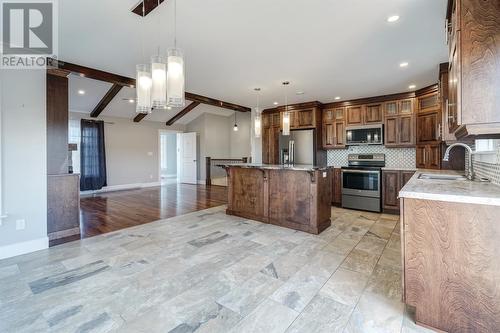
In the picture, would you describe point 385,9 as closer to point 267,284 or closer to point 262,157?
point 267,284

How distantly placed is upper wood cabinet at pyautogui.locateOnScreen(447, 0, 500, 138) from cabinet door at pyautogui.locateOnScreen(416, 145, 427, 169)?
3.75 metres

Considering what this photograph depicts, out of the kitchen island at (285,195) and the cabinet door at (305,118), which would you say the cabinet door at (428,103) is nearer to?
the cabinet door at (305,118)

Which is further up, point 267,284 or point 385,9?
point 385,9

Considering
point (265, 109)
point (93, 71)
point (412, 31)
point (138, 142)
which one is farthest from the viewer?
point (138, 142)

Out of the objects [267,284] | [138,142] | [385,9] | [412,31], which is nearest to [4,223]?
[267,284]

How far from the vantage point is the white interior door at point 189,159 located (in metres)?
9.30

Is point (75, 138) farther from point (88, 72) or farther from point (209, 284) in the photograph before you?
point (209, 284)

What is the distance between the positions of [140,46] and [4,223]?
2742 mm

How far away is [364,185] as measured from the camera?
5.09 m

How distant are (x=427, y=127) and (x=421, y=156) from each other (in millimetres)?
585

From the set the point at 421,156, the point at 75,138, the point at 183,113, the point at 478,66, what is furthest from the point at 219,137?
the point at 478,66

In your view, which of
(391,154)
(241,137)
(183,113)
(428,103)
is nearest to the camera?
(428,103)

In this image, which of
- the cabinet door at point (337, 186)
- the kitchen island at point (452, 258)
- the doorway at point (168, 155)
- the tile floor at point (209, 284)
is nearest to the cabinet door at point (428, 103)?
the cabinet door at point (337, 186)

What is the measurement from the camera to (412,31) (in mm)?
2723
